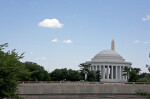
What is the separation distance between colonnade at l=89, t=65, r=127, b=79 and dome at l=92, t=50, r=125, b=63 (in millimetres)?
2118

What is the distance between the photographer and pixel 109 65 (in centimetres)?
9844

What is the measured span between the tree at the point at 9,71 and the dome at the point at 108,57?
7772 cm

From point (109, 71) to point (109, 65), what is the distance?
3.27 metres

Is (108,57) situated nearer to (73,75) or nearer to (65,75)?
(73,75)

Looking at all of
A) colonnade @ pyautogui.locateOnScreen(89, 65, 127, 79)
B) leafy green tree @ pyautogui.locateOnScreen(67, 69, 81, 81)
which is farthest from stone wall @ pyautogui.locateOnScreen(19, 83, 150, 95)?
colonnade @ pyautogui.locateOnScreen(89, 65, 127, 79)

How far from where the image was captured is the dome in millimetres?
98438

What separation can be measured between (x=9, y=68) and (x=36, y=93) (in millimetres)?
11105

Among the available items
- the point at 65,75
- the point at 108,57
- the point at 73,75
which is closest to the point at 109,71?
the point at 108,57

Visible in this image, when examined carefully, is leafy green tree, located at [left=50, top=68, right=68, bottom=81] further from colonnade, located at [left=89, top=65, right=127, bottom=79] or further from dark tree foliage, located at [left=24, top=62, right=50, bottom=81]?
colonnade, located at [left=89, top=65, right=127, bottom=79]

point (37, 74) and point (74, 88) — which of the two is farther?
point (37, 74)

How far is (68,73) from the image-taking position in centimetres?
7188

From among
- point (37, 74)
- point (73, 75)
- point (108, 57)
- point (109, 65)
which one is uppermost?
point (108, 57)

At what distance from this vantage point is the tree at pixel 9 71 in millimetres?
19766

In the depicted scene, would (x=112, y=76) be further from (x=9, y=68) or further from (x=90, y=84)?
(x=9, y=68)
